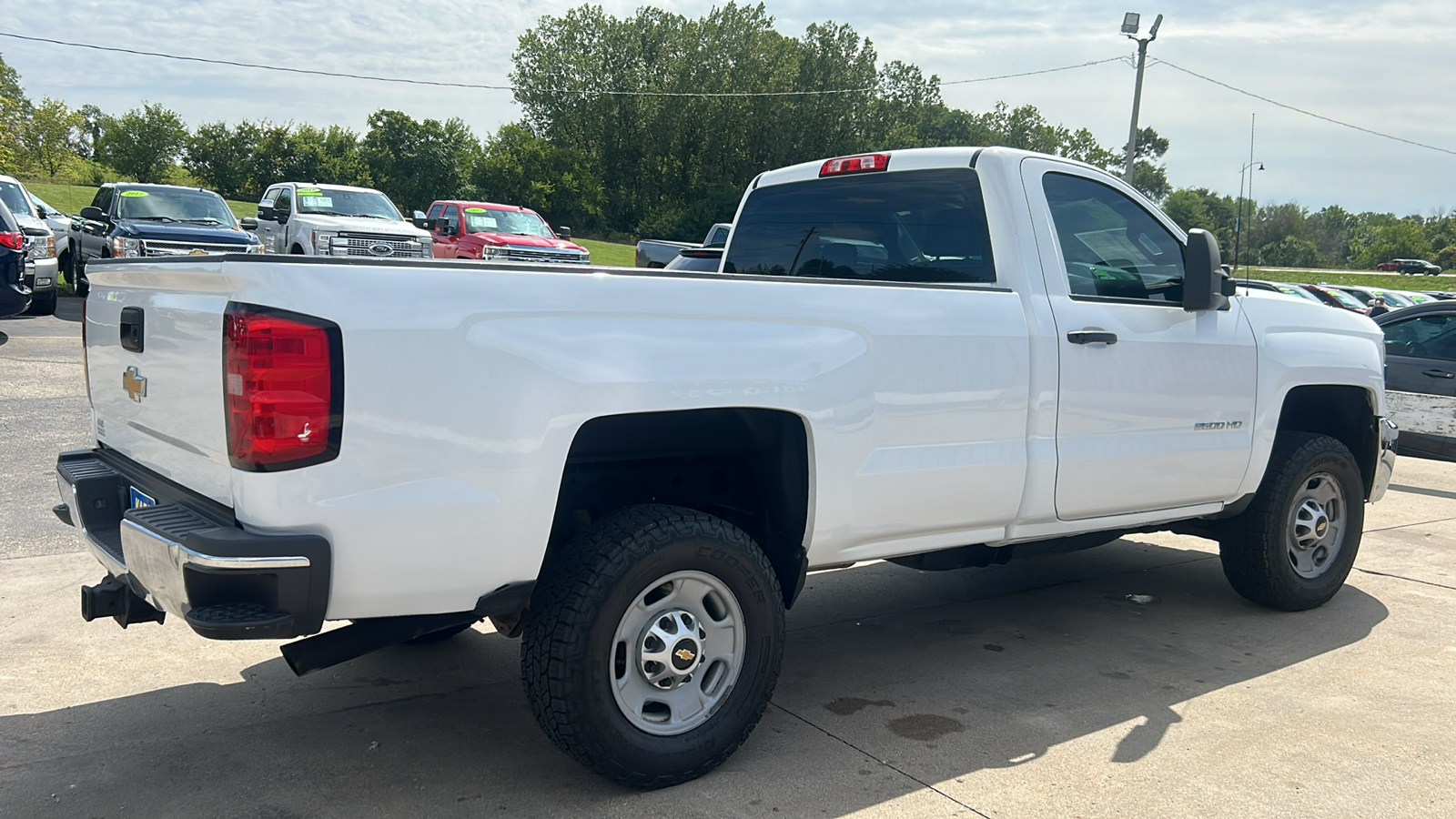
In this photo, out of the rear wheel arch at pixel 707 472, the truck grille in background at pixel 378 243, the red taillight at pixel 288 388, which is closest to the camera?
the red taillight at pixel 288 388

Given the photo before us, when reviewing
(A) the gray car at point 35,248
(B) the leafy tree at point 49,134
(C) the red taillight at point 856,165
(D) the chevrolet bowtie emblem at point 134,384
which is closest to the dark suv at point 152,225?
(A) the gray car at point 35,248

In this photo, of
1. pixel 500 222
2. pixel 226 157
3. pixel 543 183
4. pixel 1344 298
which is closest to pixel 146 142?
pixel 226 157

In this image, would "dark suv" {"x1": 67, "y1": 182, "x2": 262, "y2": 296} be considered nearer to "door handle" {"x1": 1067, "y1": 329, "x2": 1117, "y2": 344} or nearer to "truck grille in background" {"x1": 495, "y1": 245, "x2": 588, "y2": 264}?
"truck grille in background" {"x1": 495, "y1": 245, "x2": 588, "y2": 264}

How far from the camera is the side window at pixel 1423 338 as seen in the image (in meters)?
10.7

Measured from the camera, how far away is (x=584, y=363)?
315cm

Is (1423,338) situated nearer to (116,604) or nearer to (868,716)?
(868,716)

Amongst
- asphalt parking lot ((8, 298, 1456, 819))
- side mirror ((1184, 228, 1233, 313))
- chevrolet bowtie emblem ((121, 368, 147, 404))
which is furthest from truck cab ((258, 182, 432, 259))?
side mirror ((1184, 228, 1233, 313))

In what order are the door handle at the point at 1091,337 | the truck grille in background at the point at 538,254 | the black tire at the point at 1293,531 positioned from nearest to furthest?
the door handle at the point at 1091,337, the black tire at the point at 1293,531, the truck grille in background at the point at 538,254

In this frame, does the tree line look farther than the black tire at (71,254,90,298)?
Yes

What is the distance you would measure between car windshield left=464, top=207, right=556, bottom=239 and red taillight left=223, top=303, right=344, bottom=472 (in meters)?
19.3

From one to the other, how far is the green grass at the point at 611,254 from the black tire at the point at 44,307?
2274 centimetres

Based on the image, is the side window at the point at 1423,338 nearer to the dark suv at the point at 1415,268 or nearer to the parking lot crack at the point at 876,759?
the parking lot crack at the point at 876,759

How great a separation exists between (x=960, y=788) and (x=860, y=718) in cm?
65

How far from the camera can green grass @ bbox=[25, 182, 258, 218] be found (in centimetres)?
4206
